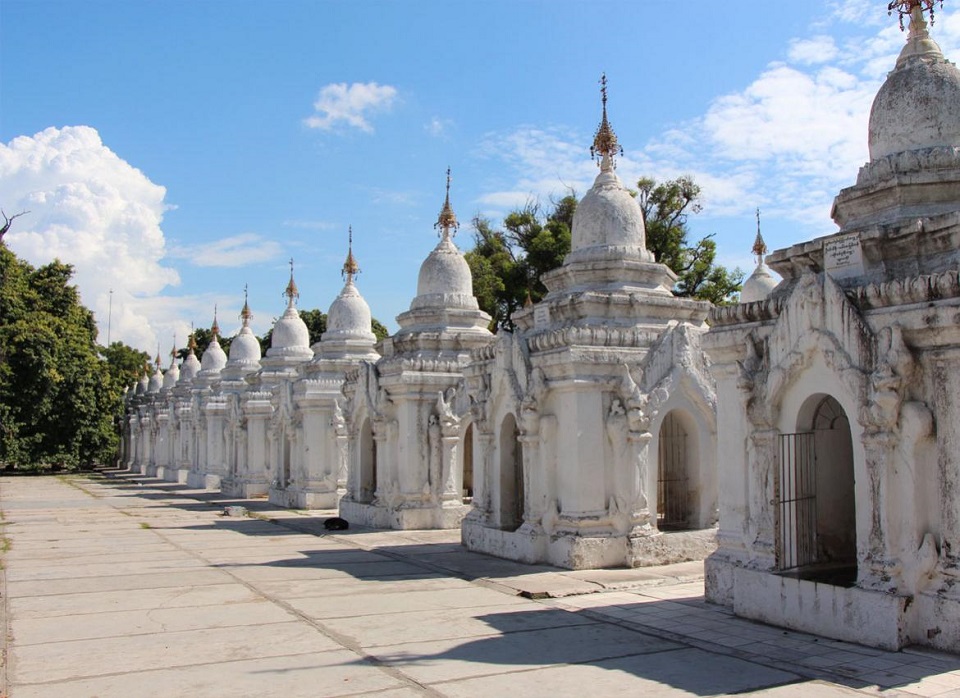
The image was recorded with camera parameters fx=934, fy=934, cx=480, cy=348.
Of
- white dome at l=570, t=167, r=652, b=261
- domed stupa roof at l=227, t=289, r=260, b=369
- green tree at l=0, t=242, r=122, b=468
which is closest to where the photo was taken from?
white dome at l=570, t=167, r=652, b=261

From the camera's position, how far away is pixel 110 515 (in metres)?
25.1

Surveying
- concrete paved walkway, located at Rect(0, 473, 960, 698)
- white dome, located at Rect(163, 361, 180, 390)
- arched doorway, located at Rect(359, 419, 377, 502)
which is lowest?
concrete paved walkway, located at Rect(0, 473, 960, 698)

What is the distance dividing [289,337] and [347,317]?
544cm

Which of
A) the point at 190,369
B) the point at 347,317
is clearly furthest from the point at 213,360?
the point at 347,317

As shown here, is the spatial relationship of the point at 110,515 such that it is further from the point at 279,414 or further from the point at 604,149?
the point at 604,149

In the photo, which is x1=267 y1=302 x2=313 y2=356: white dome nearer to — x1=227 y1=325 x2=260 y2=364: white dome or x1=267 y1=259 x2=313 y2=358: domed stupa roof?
x1=267 y1=259 x2=313 y2=358: domed stupa roof

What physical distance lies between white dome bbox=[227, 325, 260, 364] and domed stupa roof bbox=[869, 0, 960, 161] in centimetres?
2940

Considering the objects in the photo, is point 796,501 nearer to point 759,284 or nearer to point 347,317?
point 759,284

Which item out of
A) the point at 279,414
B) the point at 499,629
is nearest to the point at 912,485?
the point at 499,629

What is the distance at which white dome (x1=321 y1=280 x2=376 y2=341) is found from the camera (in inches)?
1021

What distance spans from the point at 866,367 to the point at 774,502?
182cm

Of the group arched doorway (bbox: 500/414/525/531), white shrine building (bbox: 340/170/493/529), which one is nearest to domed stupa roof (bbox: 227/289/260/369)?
white shrine building (bbox: 340/170/493/529)

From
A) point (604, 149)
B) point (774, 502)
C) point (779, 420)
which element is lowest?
point (774, 502)

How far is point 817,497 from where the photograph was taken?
403 inches
